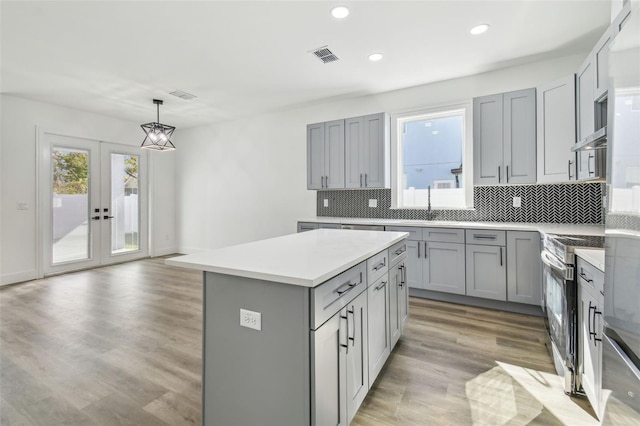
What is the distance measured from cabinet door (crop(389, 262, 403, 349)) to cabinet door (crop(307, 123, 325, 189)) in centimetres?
251

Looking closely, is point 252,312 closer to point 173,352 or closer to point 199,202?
point 173,352

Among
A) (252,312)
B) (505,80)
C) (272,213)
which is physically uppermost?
(505,80)

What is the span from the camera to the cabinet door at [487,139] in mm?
3496

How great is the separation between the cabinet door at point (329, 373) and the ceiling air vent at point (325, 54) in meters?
2.89

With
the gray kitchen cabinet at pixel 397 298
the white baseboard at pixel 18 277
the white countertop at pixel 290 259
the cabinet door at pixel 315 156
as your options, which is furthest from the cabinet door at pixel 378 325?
the white baseboard at pixel 18 277

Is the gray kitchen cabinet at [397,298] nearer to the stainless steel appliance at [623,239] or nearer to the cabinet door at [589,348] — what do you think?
the cabinet door at [589,348]

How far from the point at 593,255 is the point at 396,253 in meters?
1.16

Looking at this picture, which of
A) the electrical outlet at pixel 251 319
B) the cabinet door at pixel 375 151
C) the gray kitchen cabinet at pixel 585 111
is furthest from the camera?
the cabinet door at pixel 375 151

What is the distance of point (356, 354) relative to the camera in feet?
5.19

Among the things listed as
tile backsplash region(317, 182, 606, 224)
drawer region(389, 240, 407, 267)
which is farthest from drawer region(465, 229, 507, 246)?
drawer region(389, 240, 407, 267)

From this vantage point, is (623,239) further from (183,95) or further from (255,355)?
(183,95)

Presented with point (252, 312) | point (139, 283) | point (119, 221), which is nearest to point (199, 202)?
point (119, 221)

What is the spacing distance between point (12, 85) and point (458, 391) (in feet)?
20.6

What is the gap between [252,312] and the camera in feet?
4.35
